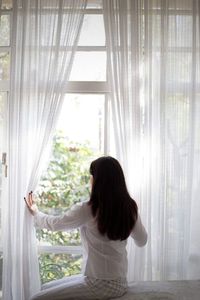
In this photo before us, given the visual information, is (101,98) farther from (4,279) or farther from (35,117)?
(4,279)

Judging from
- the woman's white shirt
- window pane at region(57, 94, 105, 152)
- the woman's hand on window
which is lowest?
the woman's white shirt

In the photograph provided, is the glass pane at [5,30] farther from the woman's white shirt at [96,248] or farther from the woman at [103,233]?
the woman's white shirt at [96,248]

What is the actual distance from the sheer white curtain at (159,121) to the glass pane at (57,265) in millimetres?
445

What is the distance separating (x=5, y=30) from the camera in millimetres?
2512

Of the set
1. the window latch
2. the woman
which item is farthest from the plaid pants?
the window latch

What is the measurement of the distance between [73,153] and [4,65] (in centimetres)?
80

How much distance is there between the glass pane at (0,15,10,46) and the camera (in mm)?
2512

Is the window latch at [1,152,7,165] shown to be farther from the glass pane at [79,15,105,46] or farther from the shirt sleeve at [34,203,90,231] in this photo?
the glass pane at [79,15,105,46]

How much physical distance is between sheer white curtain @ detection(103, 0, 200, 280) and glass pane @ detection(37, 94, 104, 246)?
0.87ft

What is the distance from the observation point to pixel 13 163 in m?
2.36

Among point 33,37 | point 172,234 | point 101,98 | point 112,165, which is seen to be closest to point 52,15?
point 33,37

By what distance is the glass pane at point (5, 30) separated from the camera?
2.51 m

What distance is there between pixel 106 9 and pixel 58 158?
3.56 ft

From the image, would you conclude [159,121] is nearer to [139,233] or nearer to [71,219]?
[139,233]
